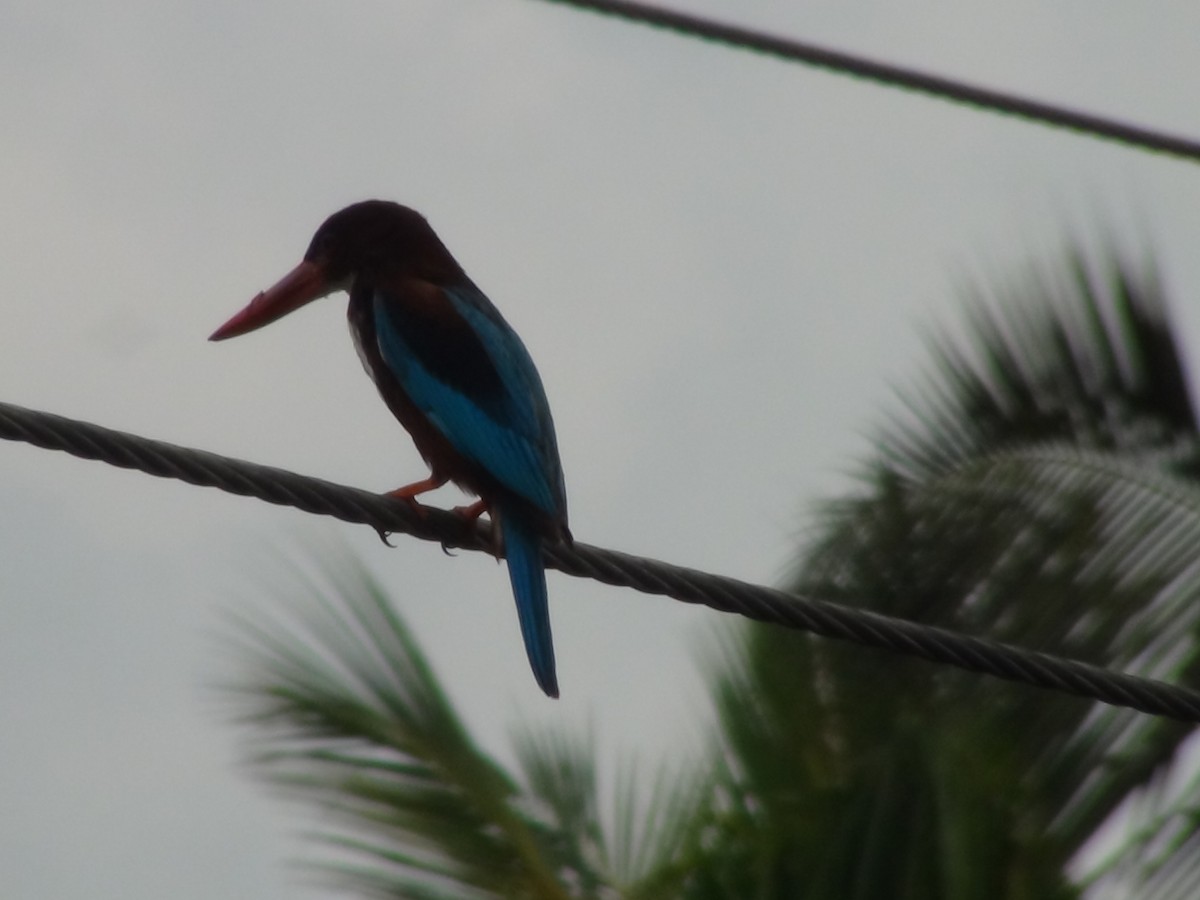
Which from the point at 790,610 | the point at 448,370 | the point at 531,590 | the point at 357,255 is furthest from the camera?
the point at 357,255

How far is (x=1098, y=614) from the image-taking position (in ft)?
21.7

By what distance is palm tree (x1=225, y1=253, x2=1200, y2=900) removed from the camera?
547 cm

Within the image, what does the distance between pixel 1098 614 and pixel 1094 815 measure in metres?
0.74

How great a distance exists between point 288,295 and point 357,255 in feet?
0.82

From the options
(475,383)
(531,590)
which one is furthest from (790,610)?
(475,383)

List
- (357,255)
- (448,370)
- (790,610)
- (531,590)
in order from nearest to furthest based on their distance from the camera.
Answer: (790,610), (531,590), (448,370), (357,255)

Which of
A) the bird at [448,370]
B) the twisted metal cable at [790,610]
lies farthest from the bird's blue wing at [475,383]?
the twisted metal cable at [790,610]

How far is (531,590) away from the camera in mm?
4527

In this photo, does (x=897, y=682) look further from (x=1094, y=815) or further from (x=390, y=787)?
(x=390, y=787)

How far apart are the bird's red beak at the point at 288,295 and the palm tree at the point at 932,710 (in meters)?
0.98

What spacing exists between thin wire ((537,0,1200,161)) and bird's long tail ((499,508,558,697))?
1187 mm

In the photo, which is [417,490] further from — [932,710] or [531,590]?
[932,710]

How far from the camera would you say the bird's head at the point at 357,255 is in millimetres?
5773

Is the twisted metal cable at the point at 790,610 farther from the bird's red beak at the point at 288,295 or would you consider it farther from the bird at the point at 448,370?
the bird's red beak at the point at 288,295
